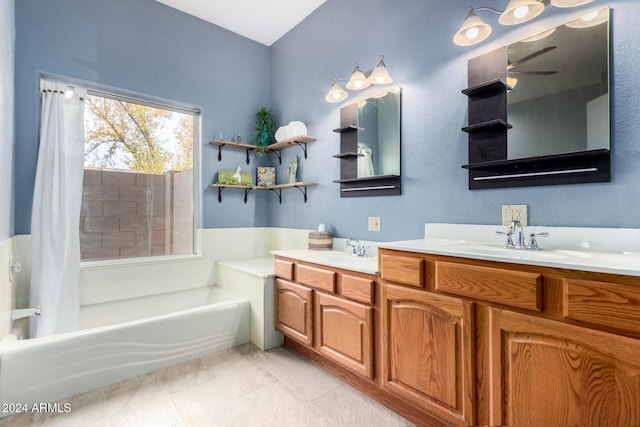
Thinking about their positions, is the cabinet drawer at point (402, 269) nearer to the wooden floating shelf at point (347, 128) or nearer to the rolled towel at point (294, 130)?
the wooden floating shelf at point (347, 128)

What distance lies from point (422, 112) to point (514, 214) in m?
0.87

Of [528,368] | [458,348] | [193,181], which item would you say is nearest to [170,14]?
[193,181]

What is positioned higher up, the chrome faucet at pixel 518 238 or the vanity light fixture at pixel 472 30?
the vanity light fixture at pixel 472 30

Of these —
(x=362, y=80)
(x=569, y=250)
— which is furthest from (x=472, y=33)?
(x=569, y=250)

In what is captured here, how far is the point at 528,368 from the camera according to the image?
113cm

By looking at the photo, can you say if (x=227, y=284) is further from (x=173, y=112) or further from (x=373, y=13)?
(x=373, y=13)

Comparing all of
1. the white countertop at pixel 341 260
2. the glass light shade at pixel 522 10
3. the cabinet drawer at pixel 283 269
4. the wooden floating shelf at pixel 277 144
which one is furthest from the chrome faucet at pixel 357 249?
the glass light shade at pixel 522 10

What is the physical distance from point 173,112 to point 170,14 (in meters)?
0.88

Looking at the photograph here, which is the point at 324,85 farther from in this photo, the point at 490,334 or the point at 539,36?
the point at 490,334

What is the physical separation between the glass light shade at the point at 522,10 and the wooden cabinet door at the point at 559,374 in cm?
133

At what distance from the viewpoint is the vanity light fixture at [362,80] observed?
6.94 feet

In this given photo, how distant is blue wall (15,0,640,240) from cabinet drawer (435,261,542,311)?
0.57 m

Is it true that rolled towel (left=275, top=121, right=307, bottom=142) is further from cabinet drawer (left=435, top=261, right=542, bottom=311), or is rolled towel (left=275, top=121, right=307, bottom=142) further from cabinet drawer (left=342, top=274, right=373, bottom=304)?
cabinet drawer (left=435, top=261, right=542, bottom=311)

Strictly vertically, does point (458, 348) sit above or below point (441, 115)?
below
